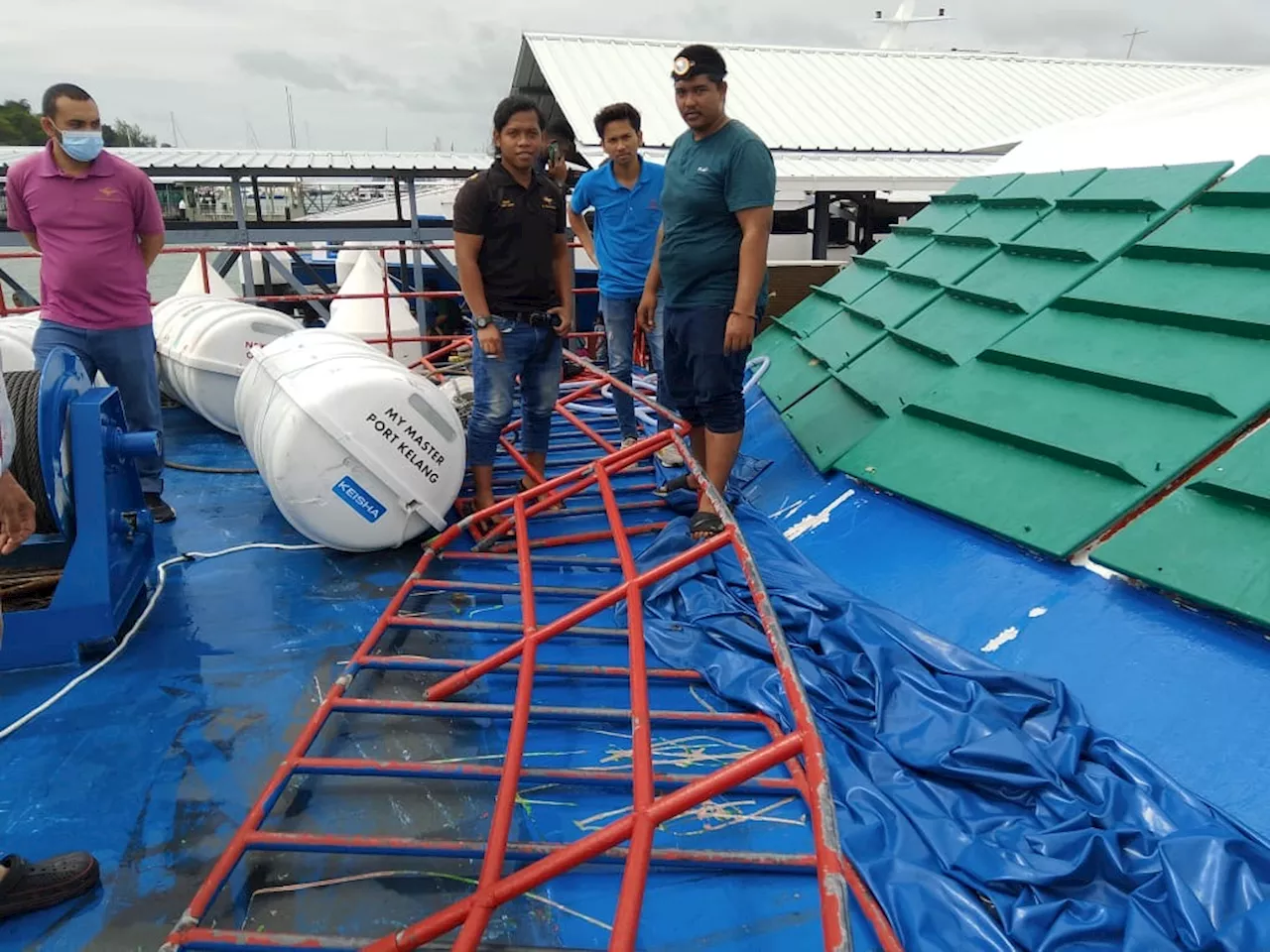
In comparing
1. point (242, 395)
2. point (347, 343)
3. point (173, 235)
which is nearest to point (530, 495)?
point (347, 343)

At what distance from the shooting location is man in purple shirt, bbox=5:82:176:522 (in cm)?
411

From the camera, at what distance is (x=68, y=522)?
12.0ft

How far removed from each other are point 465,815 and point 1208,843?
6.90ft

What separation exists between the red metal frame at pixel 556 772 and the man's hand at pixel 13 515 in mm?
1013

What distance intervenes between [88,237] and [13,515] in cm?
273

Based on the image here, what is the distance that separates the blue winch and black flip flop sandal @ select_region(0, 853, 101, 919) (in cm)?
136

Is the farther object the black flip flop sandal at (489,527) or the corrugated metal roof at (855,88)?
the corrugated metal roof at (855,88)

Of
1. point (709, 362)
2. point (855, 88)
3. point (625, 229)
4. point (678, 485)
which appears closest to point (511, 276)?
point (709, 362)

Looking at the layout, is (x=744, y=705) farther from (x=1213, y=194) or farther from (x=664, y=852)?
(x=1213, y=194)

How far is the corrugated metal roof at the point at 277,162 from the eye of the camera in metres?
12.3

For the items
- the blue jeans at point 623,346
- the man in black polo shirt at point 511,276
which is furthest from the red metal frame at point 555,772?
the blue jeans at point 623,346

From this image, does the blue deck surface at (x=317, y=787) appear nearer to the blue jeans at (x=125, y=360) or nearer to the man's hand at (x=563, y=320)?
the blue jeans at (x=125, y=360)

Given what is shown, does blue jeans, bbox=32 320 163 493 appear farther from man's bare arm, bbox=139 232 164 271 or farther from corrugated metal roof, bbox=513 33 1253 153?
corrugated metal roof, bbox=513 33 1253 153

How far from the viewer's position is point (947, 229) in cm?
677
